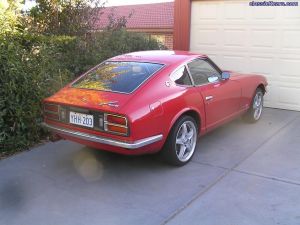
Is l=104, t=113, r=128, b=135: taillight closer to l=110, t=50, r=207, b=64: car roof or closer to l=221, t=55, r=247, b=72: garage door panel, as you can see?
l=110, t=50, r=207, b=64: car roof

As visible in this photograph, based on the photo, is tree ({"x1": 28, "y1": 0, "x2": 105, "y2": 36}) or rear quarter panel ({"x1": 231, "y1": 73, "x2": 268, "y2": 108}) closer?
rear quarter panel ({"x1": 231, "y1": 73, "x2": 268, "y2": 108})

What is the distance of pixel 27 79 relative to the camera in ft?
18.7

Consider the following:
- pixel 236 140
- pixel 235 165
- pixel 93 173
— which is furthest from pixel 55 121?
pixel 236 140

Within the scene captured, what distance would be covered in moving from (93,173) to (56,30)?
4.79 m

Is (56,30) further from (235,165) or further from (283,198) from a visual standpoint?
(283,198)

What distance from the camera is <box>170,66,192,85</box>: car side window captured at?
5020 millimetres

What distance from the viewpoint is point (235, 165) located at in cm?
504

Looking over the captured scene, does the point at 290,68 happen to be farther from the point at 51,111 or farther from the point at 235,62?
the point at 51,111

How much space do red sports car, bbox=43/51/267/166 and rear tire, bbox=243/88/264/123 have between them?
1104 millimetres

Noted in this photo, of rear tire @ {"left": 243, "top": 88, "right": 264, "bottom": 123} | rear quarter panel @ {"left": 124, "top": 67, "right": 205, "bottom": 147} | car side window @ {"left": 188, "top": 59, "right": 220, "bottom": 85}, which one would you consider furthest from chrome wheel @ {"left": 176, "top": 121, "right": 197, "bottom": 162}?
rear tire @ {"left": 243, "top": 88, "right": 264, "bottom": 123}

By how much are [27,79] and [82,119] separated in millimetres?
1616

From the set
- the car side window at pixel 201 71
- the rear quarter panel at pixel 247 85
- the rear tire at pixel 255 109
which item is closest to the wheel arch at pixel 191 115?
the car side window at pixel 201 71

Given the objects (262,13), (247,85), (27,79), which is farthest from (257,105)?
(27,79)

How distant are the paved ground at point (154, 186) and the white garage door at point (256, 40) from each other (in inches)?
104
